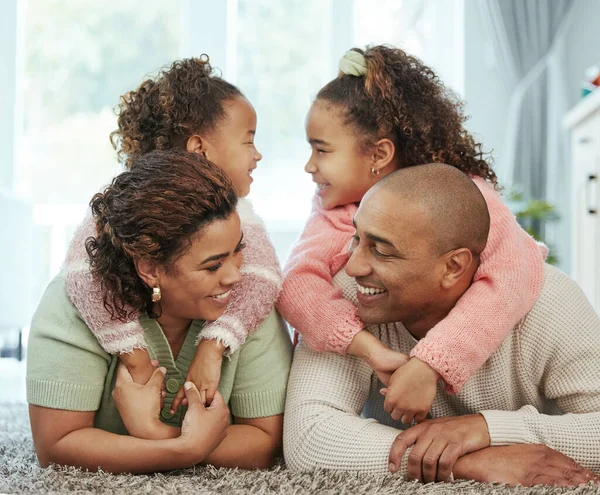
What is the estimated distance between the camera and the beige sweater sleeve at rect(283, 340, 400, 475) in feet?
4.97

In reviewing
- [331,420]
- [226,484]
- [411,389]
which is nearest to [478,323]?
[411,389]

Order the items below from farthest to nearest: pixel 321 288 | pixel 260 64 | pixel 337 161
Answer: pixel 260 64
pixel 337 161
pixel 321 288

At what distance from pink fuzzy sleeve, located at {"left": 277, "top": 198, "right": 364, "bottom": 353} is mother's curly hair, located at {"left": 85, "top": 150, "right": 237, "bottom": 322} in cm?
27

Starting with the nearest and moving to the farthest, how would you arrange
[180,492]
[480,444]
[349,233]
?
[180,492]
[480,444]
[349,233]

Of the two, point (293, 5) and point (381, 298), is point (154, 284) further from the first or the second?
point (293, 5)

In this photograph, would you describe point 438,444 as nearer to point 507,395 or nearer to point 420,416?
point 420,416

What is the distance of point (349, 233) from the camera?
1.92m

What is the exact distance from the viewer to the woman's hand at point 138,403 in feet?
5.02

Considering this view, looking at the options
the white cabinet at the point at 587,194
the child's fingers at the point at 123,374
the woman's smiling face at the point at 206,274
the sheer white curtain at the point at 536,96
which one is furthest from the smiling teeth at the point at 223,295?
the sheer white curtain at the point at 536,96

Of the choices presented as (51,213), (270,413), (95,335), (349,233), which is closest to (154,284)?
→ (95,335)

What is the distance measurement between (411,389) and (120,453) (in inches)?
22.2

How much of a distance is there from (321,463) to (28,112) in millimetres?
4655

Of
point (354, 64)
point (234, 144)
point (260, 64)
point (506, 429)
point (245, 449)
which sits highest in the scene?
point (260, 64)

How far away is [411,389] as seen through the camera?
4.93ft
